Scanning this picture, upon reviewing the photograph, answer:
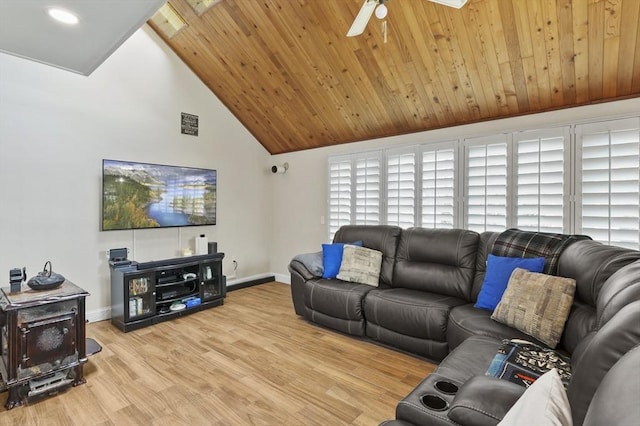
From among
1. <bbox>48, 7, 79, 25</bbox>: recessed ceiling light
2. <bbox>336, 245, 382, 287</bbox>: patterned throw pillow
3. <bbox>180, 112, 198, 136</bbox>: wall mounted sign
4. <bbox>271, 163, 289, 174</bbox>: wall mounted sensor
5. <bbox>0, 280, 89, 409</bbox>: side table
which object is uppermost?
<bbox>180, 112, 198, 136</bbox>: wall mounted sign

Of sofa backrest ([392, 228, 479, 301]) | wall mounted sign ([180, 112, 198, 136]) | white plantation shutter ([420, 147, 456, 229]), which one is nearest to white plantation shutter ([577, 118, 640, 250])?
sofa backrest ([392, 228, 479, 301])

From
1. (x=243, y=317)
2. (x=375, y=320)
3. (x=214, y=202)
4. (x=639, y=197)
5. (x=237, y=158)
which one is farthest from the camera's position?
(x=237, y=158)

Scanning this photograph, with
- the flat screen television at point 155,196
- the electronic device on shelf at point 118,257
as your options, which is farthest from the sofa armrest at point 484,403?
the flat screen television at point 155,196

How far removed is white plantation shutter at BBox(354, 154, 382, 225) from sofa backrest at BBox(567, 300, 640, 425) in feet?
11.2

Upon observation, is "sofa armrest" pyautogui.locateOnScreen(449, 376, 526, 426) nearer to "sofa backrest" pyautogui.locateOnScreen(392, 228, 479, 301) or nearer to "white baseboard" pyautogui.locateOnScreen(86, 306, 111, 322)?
"sofa backrest" pyautogui.locateOnScreen(392, 228, 479, 301)

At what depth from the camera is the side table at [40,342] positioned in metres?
2.21

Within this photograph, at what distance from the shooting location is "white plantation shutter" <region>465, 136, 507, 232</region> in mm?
3355

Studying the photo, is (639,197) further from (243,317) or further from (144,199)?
(144,199)

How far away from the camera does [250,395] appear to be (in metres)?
2.31

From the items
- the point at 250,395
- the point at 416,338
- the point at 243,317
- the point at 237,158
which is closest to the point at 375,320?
the point at 416,338

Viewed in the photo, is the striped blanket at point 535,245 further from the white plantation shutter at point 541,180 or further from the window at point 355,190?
the window at point 355,190

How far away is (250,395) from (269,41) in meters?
3.59

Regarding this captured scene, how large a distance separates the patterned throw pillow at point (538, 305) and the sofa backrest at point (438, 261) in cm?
68

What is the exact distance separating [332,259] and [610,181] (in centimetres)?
276
